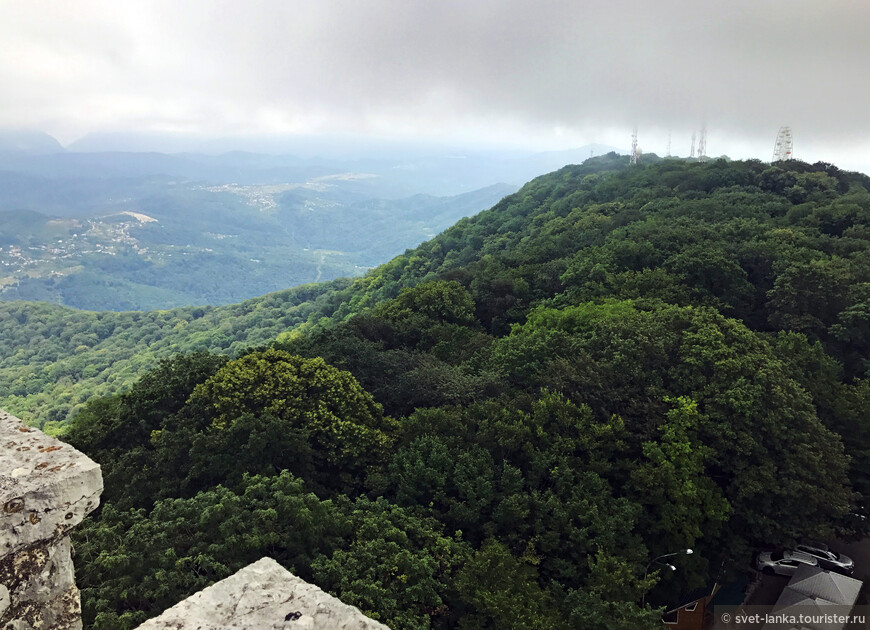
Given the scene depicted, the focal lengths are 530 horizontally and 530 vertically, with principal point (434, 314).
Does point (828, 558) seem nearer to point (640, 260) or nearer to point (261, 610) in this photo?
point (640, 260)

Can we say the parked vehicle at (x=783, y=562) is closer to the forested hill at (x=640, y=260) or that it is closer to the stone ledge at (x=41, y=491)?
the forested hill at (x=640, y=260)

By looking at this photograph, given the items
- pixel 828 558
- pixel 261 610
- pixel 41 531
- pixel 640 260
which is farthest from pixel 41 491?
pixel 640 260

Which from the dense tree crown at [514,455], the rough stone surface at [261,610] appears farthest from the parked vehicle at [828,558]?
the rough stone surface at [261,610]

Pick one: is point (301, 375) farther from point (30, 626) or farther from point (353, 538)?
point (30, 626)

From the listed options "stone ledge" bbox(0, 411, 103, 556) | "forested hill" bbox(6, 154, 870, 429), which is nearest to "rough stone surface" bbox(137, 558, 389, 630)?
"stone ledge" bbox(0, 411, 103, 556)

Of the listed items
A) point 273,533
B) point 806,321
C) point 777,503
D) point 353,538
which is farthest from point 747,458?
point 273,533

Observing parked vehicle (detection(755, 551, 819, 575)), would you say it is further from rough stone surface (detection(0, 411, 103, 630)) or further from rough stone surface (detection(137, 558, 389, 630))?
rough stone surface (detection(0, 411, 103, 630))

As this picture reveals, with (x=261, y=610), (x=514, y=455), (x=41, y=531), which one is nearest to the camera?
(x=41, y=531)
